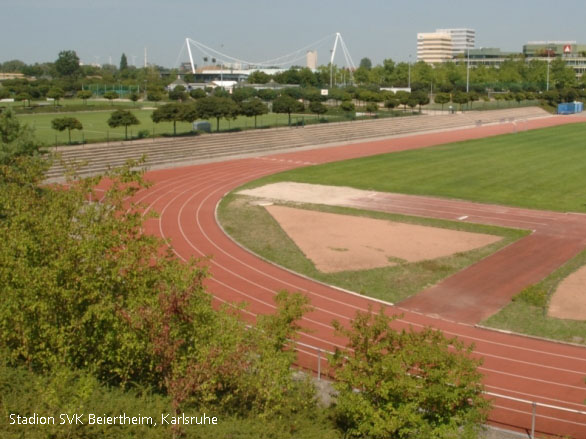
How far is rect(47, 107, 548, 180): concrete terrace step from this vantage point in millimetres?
49250

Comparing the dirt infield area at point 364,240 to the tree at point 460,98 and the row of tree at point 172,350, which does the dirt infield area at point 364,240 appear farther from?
the tree at point 460,98

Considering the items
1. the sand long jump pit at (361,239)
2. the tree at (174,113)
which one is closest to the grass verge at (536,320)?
the sand long jump pit at (361,239)

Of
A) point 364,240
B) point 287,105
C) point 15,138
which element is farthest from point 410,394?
point 287,105

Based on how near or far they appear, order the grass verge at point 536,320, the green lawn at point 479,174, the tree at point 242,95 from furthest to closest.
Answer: the tree at point 242,95, the green lawn at point 479,174, the grass verge at point 536,320

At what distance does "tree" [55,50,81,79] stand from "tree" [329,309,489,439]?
17928 cm

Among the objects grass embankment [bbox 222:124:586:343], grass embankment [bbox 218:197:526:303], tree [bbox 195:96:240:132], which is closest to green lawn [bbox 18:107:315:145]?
tree [bbox 195:96:240:132]

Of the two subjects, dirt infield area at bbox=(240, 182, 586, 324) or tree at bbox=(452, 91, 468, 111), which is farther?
tree at bbox=(452, 91, 468, 111)

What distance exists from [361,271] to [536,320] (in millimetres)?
7042

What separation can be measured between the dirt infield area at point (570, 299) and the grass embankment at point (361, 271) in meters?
3.86

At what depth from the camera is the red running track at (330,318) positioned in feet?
54.3

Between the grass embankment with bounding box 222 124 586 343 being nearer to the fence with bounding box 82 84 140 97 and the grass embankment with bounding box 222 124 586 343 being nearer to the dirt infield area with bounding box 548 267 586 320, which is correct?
the dirt infield area with bounding box 548 267 586 320

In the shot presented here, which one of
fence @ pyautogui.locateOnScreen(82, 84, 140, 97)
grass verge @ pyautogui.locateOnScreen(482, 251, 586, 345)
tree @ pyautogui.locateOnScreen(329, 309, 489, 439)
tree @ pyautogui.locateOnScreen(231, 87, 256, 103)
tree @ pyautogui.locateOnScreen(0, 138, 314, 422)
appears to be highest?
fence @ pyautogui.locateOnScreen(82, 84, 140, 97)

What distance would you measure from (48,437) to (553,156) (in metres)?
54.3

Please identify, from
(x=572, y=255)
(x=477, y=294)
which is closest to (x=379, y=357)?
(x=477, y=294)
